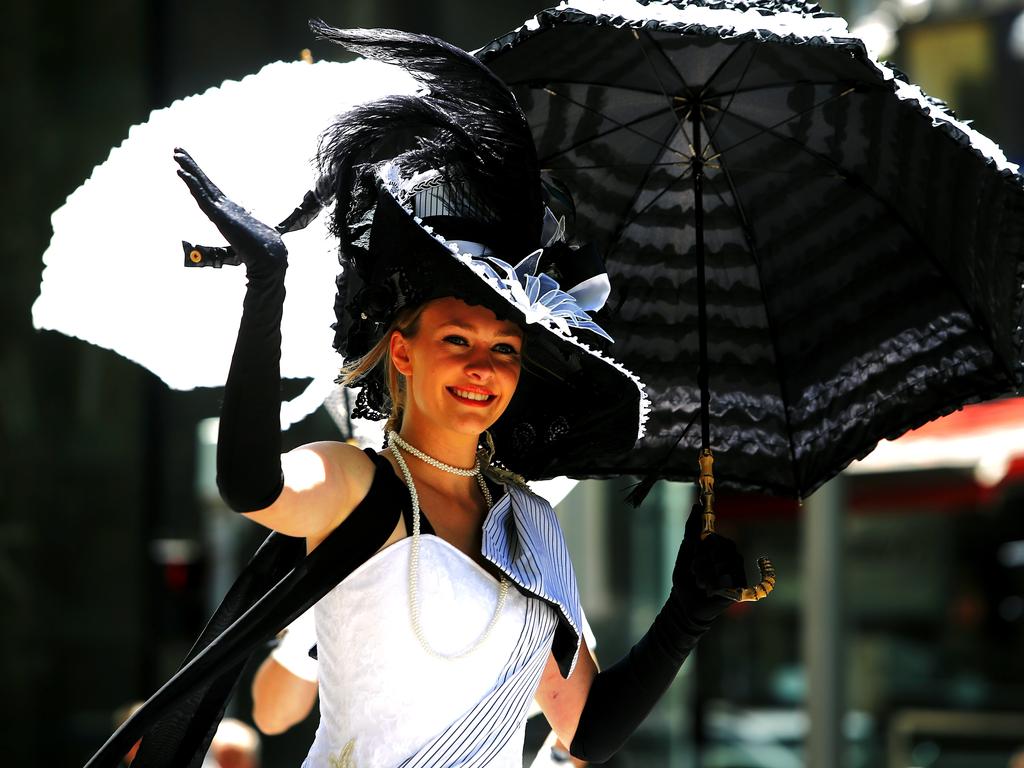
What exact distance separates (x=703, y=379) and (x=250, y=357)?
1.11m

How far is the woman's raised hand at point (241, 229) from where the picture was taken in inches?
77.6

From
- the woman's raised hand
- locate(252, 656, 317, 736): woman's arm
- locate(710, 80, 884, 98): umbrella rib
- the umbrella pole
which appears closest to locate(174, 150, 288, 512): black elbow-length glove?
the woman's raised hand

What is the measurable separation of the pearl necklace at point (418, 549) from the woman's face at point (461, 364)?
86mm

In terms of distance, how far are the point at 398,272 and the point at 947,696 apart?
8.22 m

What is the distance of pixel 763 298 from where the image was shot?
3072 mm

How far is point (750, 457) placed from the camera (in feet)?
9.96

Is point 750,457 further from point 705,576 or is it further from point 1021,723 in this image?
point 1021,723

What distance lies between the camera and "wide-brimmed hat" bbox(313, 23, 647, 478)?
234 cm

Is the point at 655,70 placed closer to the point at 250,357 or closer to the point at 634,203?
the point at 634,203

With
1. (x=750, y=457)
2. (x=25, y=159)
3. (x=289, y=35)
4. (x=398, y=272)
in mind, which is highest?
(x=289, y=35)

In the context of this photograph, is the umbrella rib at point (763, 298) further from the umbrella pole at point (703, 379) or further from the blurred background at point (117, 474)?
the blurred background at point (117, 474)

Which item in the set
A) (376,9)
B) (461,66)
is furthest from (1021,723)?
(461,66)

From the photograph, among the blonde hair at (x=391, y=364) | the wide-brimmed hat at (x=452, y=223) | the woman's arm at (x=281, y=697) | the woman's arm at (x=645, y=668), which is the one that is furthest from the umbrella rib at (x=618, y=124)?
the woman's arm at (x=281, y=697)

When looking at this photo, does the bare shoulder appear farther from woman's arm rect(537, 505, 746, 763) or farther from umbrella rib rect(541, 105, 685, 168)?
umbrella rib rect(541, 105, 685, 168)
